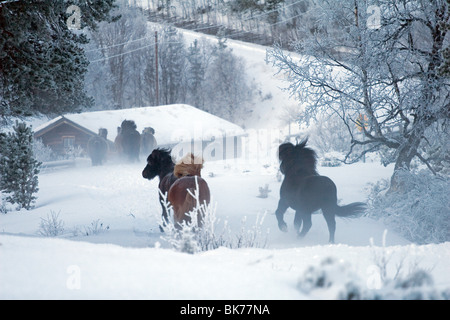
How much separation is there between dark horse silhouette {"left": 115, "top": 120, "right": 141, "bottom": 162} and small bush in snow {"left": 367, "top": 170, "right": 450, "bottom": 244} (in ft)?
20.5

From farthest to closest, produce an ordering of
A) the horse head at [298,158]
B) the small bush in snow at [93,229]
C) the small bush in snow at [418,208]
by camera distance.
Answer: the small bush in snow at [418,208], the horse head at [298,158], the small bush in snow at [93,229]

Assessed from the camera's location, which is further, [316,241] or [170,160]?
[170,160]

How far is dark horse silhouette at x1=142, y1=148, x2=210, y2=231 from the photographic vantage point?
4977 millimetres

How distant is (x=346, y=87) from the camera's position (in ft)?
26.2

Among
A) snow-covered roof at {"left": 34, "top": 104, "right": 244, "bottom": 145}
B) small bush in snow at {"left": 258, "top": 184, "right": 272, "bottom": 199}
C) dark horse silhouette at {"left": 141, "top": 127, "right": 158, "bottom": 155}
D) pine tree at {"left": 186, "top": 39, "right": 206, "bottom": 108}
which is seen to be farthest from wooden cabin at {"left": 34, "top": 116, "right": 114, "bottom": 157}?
pine tree at {"left": 186, "top": 39, "right": 206, "bottom": 108}

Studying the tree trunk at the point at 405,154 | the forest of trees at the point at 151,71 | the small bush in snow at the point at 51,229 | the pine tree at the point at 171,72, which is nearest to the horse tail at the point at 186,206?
the small bush in snow at the point at 51,229

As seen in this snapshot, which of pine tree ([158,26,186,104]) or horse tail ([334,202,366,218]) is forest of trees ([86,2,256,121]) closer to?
pine tree ([158,26,186,104])

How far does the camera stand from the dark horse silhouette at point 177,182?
4977 mm

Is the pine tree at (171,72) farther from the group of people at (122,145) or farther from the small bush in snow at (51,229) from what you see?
the small bush in snow at (51,229)

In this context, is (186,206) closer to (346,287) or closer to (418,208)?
(346,287)

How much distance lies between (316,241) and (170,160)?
270 cm

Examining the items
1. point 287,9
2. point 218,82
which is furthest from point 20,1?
point 287,9

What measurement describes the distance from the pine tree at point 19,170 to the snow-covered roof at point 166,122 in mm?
2702
